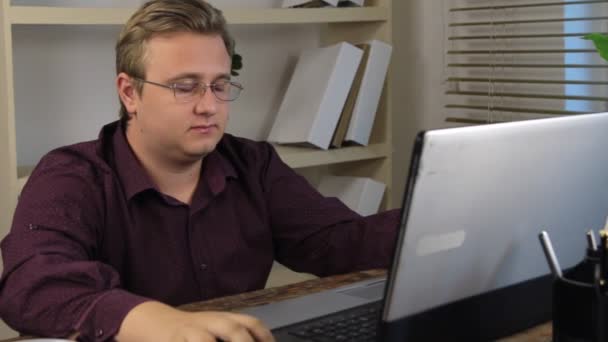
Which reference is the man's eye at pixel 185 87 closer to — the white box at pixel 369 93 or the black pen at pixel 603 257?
the black pen at pixel 603 257

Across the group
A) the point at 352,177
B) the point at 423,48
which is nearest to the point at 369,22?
the point at 423,48

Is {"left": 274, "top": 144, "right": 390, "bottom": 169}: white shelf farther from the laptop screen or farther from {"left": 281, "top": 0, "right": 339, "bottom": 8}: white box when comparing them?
the laptop screen

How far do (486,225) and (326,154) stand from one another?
1661 mm

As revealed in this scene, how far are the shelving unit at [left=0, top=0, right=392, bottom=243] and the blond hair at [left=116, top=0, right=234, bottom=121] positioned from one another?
559 millimetres

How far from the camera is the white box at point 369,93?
265cm

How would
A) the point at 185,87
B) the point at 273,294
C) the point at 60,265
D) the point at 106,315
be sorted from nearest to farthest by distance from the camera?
the point at 106,315 → the point at 60,265 → the point at 273,294 → the point at 185,87

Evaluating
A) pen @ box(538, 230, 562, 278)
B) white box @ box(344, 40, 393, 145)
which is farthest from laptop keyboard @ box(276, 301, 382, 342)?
white box @ box(344, 40, 393, 145)

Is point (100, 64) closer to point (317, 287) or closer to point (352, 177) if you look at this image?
point (352, 177)

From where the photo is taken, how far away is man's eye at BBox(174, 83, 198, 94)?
5.00 feet

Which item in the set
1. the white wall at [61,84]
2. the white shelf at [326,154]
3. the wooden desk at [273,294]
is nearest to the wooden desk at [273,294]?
the wooden desk at [273,294]

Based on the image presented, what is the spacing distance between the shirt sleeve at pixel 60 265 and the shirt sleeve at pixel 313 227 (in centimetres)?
36

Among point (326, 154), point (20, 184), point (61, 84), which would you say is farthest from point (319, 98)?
point (20, 184)

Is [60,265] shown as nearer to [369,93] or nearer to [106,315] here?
[106,315]

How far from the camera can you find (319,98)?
2584 mm
